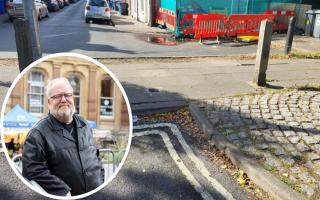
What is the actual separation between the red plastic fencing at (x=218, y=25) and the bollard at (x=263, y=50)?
7.21 metres

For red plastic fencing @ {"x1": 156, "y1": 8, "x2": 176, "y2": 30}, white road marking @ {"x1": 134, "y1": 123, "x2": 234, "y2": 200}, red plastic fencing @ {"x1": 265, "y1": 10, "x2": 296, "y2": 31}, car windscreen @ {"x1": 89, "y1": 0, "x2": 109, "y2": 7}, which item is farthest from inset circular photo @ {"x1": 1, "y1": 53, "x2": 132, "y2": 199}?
car windscreen @ {"x1": 89, "y1": 0, "x2": 109, "y2": 7}

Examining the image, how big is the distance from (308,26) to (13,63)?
1402 centimetres

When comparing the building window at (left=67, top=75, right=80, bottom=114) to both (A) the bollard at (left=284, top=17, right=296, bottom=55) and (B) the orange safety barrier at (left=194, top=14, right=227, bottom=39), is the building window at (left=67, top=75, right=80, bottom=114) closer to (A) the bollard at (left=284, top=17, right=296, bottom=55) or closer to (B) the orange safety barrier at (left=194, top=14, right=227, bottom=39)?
(A) the bollard at (left=284, top=17, right=296, bottom=55)

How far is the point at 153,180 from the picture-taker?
356 cm

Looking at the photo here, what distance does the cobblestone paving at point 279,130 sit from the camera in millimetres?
3656

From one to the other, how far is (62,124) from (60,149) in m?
0.10

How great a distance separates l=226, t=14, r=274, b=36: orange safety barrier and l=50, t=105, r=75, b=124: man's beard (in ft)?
45.6

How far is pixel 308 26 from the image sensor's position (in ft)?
52.6

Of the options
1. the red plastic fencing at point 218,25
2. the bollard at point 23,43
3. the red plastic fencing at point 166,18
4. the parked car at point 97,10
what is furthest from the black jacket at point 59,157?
the parked car at point 97,10

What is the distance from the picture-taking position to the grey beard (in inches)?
49.7

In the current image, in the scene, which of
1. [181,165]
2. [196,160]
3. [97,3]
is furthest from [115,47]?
[97,3]

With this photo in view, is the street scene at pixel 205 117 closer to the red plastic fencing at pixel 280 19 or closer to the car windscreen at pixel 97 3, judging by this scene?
the red plastic fencing at pixel 280 19

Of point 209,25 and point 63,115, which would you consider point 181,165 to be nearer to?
point 63,115

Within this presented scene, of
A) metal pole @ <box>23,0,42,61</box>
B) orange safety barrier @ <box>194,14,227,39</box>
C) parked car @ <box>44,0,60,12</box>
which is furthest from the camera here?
parked car @ <box>44,0,60,12</box>
